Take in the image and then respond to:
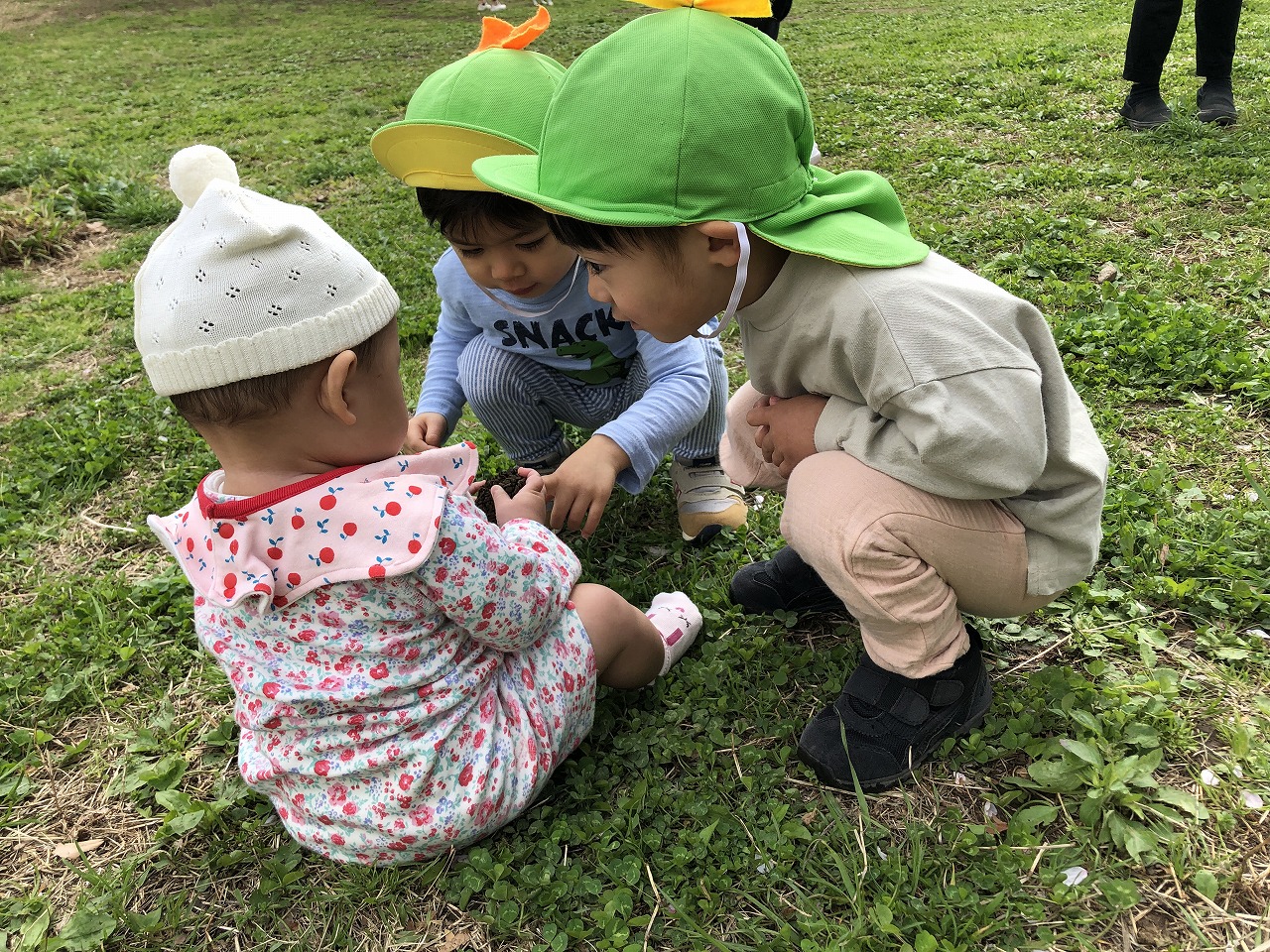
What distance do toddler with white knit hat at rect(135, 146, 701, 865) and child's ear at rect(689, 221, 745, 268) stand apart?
590 millimetres

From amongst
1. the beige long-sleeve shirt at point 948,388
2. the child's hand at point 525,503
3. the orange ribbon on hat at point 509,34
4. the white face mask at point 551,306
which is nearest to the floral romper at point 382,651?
the child's hand at point 525,503

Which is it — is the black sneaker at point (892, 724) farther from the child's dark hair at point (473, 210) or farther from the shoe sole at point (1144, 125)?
the shoe sole at point (1144, 125)

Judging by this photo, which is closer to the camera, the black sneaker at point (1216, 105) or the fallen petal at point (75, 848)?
the fallen petal at point (75, 848)

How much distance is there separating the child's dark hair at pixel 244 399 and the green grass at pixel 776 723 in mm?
948

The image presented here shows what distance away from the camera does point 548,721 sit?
1.86m

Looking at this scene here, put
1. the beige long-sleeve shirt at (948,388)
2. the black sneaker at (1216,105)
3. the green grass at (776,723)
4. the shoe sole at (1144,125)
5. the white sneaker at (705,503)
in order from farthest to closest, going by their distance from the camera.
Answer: the shoe sole at (1144,125) → the black sneaker at (1216,105) → the white sneaker at (705,503) → the green grass at (776,723) → the beige long-sleeve shirt at (948,388)

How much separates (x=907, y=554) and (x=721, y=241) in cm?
69

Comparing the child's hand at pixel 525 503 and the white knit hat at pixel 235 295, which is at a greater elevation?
the white knit hat at pixel 235 295

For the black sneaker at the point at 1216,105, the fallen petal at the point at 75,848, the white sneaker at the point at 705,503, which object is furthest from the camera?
the black sneaker at the point at 1216,105

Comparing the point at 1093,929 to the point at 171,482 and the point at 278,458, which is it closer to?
the point at 278,458

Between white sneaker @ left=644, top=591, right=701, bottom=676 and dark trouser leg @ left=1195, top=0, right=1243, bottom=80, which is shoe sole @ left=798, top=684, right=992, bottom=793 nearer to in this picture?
white sneaker @ left=644, top=591, right=701, bottom=676

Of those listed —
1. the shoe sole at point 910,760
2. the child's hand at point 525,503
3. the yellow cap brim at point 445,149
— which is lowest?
the shoe sole at point 910,760

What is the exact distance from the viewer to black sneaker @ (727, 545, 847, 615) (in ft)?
7.55

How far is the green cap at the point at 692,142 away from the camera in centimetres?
154
